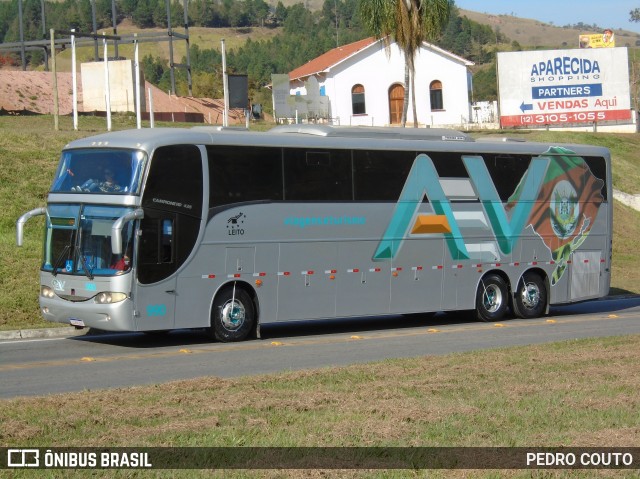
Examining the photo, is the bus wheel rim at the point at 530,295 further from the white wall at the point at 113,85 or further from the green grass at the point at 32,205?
the white wall at the point at 113,85

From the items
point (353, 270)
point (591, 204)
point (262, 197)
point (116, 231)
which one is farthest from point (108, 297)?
point (591, 204)

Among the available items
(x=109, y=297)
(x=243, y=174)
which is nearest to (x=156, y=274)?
(x=109, y=297)

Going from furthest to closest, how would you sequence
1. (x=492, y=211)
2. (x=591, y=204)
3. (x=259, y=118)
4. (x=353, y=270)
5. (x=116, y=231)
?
1. (x=259, y=118)
2. (x=591, y=204)
3. (x=492, y=211)
4. (x=353, y=270)
5. (x=116, y=231)

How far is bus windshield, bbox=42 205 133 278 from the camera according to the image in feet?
54.2

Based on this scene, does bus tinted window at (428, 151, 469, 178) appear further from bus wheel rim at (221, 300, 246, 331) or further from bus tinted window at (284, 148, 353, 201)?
bus wheel rim at (221, 300, 246, 331)

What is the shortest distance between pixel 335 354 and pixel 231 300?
2.53 m

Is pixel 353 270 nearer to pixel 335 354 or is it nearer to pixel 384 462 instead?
pixel 335 354

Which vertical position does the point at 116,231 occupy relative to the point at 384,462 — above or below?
above

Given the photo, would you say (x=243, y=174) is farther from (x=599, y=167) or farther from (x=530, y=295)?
(x=599, y=167)

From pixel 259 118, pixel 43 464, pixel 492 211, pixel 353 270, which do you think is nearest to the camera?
pixel 43 464

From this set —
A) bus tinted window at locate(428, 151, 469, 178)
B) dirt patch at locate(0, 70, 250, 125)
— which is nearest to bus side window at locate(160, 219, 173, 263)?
bus tinted window at locate(428, 151, 469, 178)

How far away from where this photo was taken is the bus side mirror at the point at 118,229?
15.9 metres

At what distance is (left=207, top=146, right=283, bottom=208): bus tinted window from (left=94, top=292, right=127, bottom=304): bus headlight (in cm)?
223

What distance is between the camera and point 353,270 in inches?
773
